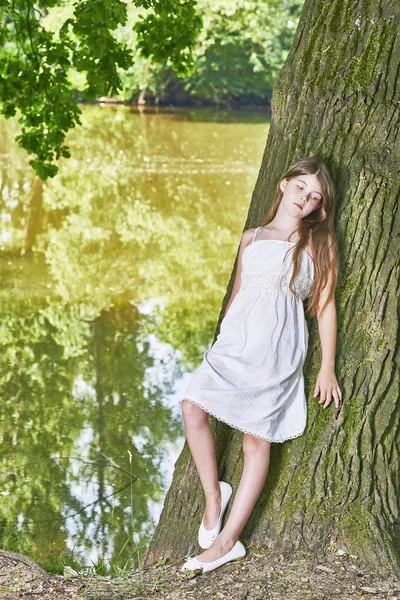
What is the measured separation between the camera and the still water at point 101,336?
6.11 meters

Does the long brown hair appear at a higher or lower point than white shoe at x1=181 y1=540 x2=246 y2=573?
higher

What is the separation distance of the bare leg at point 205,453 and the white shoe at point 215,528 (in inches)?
0.7

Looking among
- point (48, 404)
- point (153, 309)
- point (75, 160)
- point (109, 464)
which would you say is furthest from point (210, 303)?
point (75, 160)

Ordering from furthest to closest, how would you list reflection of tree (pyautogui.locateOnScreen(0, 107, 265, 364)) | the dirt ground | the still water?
reflection of tree (pyautogui.locateOnScreen(0, 107, 265, 364)) → the still water → the dirt ground

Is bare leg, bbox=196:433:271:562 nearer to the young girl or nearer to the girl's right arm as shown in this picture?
the young girl

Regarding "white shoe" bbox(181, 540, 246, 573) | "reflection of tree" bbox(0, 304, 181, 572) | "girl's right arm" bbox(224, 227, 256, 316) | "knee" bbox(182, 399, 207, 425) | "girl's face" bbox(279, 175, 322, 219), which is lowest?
"reflection of tree" bbox(0, 304, 181, 572)

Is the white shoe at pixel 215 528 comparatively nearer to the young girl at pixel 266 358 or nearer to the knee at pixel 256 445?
the young girl at pixel 266 358

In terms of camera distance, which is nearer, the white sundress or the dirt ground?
the dirt ground

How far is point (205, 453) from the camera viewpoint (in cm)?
374

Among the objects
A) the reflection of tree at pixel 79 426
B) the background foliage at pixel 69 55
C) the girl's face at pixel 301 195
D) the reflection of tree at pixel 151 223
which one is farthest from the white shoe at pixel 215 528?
the reflection of tree at pixel 151 223

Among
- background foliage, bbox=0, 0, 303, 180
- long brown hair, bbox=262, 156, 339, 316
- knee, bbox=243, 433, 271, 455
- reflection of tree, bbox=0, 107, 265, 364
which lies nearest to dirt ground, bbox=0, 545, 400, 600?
knee, bbox=243, 433, 271, 455

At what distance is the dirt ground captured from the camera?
352 cm

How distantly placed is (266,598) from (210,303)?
7.38 m

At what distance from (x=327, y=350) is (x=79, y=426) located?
12.7 ft
